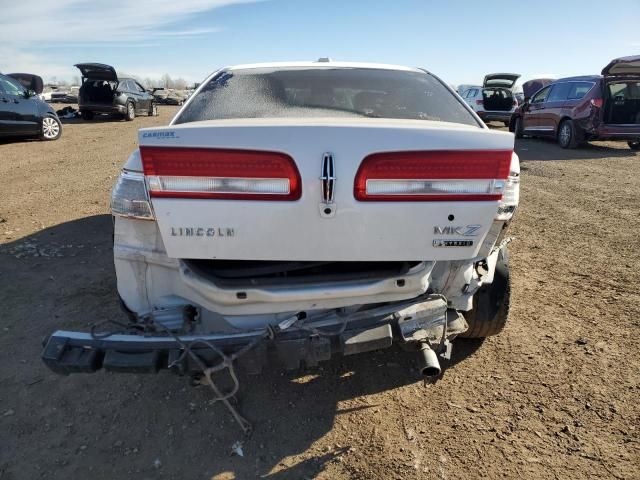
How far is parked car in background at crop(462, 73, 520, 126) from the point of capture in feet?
53.2

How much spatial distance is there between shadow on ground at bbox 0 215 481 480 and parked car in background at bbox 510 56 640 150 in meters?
9.78

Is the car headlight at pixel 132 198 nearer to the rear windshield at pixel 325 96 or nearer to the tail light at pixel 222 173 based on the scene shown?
the tail light at pixel 222 173

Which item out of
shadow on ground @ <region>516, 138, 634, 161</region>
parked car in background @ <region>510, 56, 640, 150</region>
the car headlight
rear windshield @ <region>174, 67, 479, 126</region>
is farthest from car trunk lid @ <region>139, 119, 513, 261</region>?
parked car in background @ <region>510, 56, 640, 150</region>

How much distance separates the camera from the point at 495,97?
16.4 m

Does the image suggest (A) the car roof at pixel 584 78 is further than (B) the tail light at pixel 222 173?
Yes

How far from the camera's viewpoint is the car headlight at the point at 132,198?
6.52ft

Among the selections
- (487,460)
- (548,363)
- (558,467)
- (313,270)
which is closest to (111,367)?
(313,270)

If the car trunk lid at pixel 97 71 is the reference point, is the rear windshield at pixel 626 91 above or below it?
below

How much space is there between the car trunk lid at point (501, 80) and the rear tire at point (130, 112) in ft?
43.8

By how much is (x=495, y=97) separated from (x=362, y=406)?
16295 mm

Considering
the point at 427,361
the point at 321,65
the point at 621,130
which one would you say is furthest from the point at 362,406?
the point at 621,130

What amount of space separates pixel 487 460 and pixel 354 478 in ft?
2.08

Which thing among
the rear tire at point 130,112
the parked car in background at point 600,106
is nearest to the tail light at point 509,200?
the parked car in background at point 600,106

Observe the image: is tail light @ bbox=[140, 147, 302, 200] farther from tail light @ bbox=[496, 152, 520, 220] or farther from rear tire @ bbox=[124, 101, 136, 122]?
rear tire @ bbox=[124, 101, 136, 122]
